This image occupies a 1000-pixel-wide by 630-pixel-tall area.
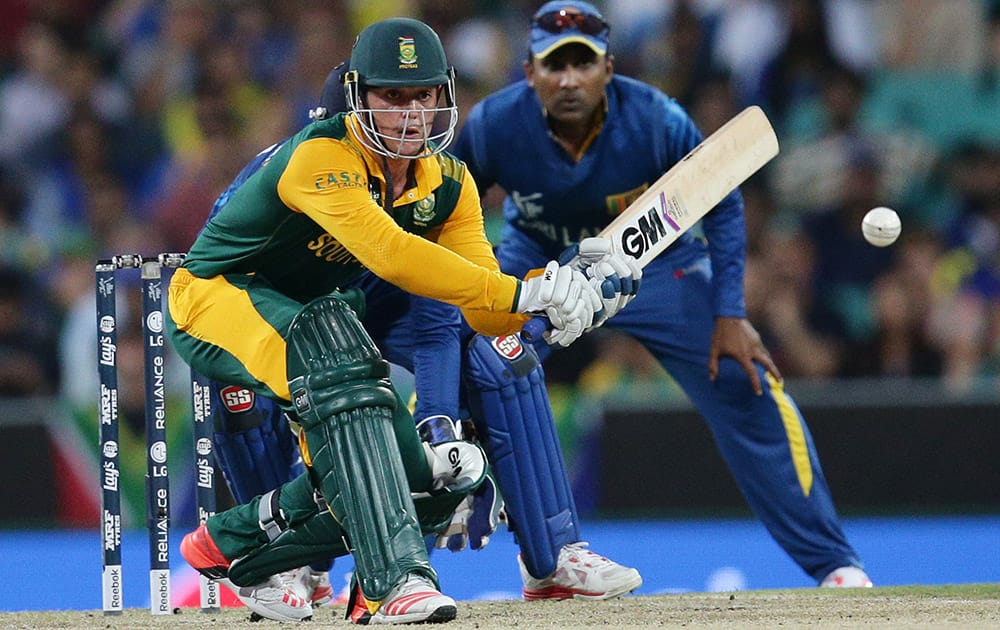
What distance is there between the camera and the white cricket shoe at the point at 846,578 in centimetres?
442

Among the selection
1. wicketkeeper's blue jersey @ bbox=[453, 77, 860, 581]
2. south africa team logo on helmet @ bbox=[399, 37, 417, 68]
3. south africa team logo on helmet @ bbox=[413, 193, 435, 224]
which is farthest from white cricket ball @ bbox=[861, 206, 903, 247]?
south africa team logo on helmet @ bbox=[399, 37, 417, 68]

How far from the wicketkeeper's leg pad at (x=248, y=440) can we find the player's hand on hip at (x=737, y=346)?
1299 mm

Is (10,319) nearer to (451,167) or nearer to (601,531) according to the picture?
(601,531)

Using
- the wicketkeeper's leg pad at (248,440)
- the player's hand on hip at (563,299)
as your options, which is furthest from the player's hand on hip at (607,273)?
the wicketkeeper's leg pad at (248,440)

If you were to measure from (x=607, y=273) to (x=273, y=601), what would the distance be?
1.06m

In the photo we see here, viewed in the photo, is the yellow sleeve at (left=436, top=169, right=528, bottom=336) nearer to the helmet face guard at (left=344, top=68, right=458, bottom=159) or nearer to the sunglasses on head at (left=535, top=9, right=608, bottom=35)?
the helmet face guard at (left=344, top=68, right=458, bottom=159)

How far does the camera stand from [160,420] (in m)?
3.69

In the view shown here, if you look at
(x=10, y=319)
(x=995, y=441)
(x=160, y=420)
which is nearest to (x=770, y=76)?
(x=995, y=441)

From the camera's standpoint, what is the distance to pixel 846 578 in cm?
445

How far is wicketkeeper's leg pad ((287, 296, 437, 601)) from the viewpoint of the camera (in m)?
2.81

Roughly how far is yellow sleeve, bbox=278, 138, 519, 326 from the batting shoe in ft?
2.52

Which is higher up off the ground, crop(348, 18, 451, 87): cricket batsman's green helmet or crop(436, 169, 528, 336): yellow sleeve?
crop(348, 18, 451, 87): cricket batsman's green helmet

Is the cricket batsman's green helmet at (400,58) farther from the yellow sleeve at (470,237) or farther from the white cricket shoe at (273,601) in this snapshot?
the white cricket shoe at (273,601)

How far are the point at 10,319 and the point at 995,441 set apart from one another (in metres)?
4.36
